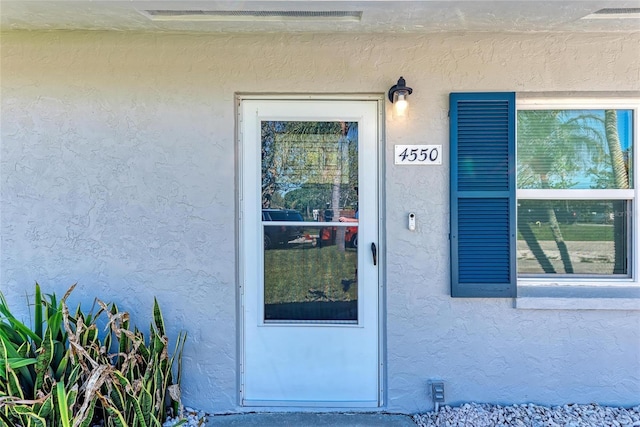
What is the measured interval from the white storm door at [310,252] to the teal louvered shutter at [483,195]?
23.5 inches

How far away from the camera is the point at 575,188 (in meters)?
2.80

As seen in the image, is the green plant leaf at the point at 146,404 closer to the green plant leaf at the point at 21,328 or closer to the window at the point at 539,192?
the green plant leaf at the point at 21,328

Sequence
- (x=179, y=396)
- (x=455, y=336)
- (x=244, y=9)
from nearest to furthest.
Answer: (x=244, y=9), (x=179, y=396), (x=455, y=336)

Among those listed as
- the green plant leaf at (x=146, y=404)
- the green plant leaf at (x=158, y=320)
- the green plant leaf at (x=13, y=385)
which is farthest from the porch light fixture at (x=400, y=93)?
the green plant leaf at (x=13, y=385)

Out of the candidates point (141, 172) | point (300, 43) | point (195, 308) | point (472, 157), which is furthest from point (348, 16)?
point (195, 308)

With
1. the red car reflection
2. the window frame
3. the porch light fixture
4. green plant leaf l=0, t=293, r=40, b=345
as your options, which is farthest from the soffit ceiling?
green plant leaf l=0, t=293, r=40, b=345

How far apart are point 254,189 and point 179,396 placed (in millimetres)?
1587

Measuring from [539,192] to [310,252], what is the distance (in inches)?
72.8

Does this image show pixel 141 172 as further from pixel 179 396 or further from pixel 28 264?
pixel 179 396

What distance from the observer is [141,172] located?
8.89ft

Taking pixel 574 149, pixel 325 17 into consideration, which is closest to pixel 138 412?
Answer: pixel 325 17

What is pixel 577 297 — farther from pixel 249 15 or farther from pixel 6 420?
pixel 6 420

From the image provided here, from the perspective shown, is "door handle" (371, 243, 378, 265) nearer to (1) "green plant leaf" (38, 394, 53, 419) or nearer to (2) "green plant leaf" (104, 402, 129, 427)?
(2) "green plant leaf" (104, 402, 129, 427)

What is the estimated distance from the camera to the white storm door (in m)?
2.76
